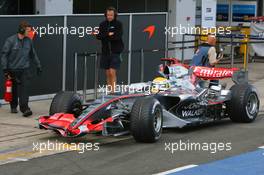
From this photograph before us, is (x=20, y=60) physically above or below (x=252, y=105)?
above

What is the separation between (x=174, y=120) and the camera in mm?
10805

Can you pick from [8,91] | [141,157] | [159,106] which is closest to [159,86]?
[159,106]

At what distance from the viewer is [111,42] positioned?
532 inches

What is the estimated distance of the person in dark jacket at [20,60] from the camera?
1211cm

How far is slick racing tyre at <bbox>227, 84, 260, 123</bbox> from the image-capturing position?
11734mm

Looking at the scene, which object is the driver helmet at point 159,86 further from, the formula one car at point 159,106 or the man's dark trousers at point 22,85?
the man's dark trousers at point 22,85

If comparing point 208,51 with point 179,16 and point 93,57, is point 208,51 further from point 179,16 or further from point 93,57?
point 179,16

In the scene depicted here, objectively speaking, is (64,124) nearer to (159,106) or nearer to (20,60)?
(159,106)

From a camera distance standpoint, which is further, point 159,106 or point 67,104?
point 67,104

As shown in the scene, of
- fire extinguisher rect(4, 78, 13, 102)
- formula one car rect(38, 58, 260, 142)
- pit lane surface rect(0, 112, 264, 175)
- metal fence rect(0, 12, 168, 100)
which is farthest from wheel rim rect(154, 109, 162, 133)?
metal fence rect(0, 12, 168, 100)

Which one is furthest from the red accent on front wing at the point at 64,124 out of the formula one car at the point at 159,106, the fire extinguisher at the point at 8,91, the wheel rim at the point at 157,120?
the fire extinguisher at the point at 8,91

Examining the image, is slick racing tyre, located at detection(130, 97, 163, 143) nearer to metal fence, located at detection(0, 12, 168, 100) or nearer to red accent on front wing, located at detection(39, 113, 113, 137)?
red accent on front wing, located at detection(39, 113, 113, 137)

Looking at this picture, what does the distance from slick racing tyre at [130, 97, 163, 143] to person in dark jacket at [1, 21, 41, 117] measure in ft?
9.67

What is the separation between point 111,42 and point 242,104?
3089 mm
